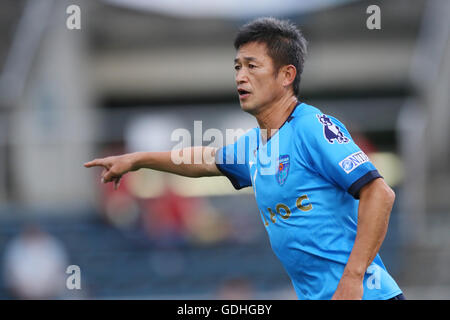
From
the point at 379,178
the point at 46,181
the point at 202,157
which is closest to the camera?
the point at 379,178

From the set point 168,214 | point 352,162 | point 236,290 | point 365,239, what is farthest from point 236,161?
point 168,214

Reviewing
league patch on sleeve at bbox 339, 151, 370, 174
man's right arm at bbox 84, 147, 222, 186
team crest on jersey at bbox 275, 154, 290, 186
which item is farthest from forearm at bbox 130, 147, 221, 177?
league patch on sleeve at bbox 339, 151, 370, 174

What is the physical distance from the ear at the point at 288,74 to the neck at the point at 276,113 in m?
0.09

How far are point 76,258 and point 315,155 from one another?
8.04 meters

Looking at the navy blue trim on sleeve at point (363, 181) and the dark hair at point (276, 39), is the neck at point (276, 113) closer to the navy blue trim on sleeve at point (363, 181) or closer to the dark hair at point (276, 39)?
the dark hair at point (276, 39)

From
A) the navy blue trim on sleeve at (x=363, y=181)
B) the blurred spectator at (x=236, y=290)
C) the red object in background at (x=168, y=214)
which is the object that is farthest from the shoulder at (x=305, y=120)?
the red object in background at (x=168, y=214)

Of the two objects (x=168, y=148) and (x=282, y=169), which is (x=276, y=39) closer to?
(x=282, y=169)

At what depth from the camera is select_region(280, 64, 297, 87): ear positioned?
3836 millimetres

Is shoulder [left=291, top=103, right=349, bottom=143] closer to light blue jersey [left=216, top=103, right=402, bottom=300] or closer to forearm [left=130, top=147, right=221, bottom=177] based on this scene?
light blue jersey [left=216, top=103, right=402, bottom=300]

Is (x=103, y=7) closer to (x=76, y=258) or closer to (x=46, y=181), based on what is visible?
(x=46, y=181)

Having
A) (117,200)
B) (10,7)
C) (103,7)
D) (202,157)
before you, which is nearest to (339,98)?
(103,7)

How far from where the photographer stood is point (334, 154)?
135 inches

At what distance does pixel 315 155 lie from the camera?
3.51 m

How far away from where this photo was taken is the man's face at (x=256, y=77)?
3.78 meters
